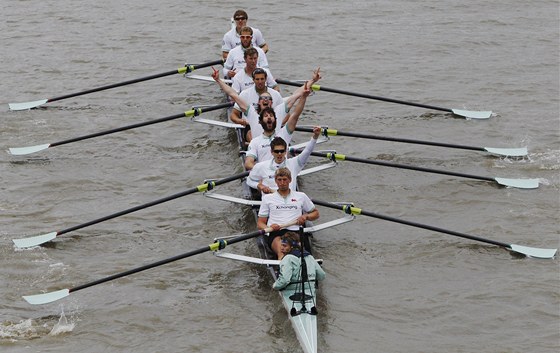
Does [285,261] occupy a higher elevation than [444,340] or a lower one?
higher

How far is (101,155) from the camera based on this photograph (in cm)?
1698

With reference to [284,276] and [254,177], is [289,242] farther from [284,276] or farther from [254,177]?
[254,177]

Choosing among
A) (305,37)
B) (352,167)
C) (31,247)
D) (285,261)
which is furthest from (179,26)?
(285,261)

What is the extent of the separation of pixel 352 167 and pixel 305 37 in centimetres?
690

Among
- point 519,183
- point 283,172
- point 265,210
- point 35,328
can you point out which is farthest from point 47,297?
point 519,183

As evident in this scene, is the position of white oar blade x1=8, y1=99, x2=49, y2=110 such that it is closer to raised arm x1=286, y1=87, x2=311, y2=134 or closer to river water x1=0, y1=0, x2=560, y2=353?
river water x1=0, y1=0, x2=560, y2=353

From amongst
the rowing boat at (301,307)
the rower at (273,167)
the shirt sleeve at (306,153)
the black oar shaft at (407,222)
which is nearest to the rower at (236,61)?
the rower at (273,167)

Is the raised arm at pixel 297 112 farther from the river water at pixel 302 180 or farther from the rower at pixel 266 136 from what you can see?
the river water at pixel 302 180

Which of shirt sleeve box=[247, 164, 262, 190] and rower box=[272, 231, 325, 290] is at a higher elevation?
shirt sleeve box=[247, 164, 262, 190]

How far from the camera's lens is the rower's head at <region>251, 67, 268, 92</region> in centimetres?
1484

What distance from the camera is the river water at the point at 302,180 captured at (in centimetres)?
1193

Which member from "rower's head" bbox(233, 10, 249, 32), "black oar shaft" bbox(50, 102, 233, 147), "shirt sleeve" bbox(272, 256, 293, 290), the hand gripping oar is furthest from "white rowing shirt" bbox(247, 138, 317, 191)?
"rower's head" bbox(233, 10, 249, 32)

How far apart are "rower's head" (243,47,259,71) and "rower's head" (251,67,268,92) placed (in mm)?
733

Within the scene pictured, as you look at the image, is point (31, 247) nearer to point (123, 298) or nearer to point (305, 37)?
point (123, 298)
